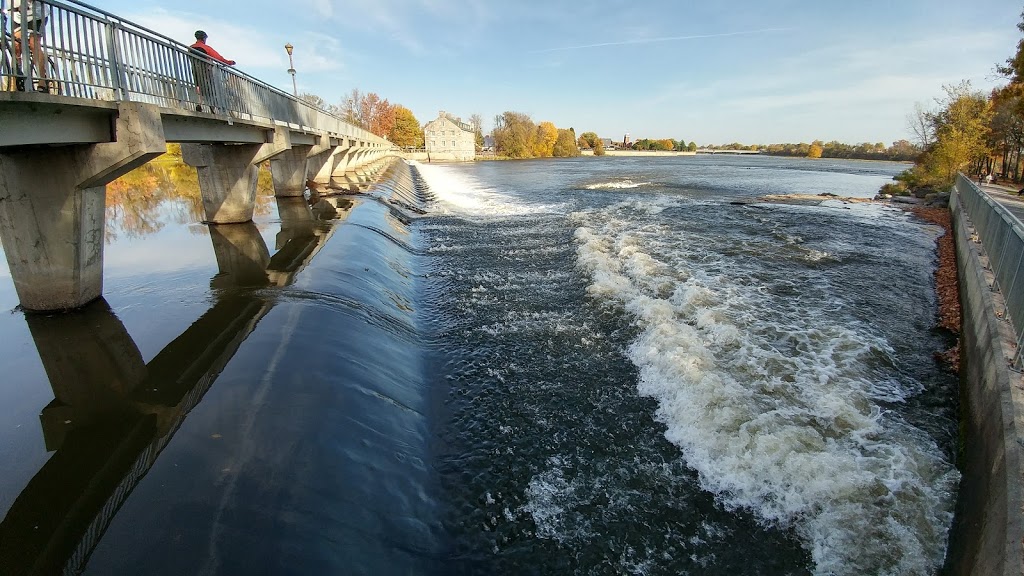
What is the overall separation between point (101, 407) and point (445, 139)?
13257 cm

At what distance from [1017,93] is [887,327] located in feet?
119

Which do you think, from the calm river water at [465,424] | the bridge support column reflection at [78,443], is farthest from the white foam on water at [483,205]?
the bridge support column reflection at [78,443]

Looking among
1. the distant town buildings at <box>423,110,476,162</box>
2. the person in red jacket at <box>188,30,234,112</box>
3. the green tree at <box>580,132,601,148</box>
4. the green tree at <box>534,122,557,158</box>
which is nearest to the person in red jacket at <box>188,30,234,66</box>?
the person in red jacket at <box>188,30,234,112</box>

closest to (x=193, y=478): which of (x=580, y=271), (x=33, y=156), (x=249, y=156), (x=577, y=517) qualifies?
(x=577, y=517)

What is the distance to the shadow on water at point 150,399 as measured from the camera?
4094 millimetres

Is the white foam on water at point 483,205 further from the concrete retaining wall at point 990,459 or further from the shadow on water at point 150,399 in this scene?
the concrete retaining wall at point 990,459

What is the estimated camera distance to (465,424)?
7.40 m

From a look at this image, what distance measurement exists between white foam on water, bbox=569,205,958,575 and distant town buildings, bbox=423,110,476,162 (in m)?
125

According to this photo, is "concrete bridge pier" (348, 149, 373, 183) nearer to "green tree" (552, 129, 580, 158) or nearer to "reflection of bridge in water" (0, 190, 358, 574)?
"reflection of bridge in water" (0, 190, 358, 574)

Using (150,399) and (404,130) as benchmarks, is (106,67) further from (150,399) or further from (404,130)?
(404,130)

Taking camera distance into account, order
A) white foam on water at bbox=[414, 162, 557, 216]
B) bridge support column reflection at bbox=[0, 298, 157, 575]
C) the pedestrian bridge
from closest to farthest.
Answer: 1. bridge support column reflection at bbox=[0, 298, 157, 575]
2. the pedestrian bridge
3. white foam on water at bbox=[414, 162, 557, 216]

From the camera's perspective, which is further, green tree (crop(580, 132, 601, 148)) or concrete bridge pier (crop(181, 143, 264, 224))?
green tree (crop(580, 132, 601, 148))

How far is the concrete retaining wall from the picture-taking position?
3.91 meters

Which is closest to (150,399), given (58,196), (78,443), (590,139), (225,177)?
(78,443)
